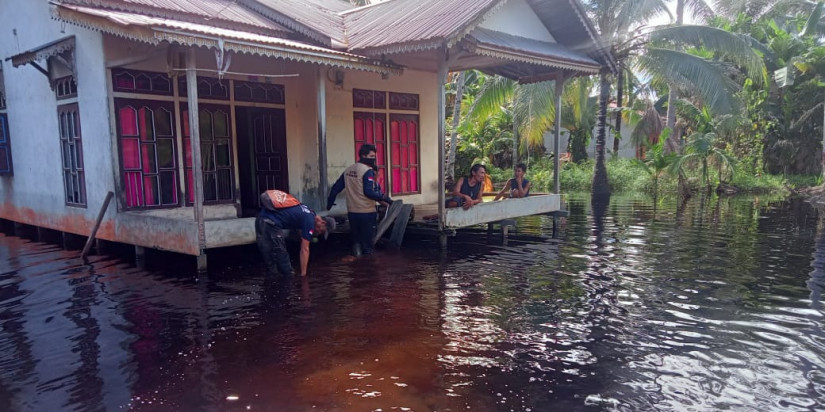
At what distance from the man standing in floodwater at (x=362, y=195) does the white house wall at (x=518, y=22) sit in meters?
3.40

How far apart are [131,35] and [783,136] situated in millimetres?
24549

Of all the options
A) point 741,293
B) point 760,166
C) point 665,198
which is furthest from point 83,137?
point 760,166

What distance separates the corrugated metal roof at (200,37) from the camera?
6961 millimetres

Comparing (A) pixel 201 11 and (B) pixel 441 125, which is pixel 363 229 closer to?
(B) pixel 441 125

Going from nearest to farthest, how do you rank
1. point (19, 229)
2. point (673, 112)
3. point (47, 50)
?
point (47, 50) < point (19, 229) < point (673, 112)

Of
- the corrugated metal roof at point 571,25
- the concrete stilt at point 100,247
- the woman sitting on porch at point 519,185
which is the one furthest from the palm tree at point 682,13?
the concrete stilt at point 100,247

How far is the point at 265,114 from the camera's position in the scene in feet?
35.4

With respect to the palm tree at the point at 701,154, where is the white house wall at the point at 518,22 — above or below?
above

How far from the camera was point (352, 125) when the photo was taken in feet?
38.4

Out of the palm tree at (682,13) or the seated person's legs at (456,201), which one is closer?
the seated person's legs at (456,201)

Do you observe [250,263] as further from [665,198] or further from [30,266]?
[665,198]

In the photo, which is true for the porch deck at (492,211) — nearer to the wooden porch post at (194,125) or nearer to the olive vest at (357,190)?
the olive vest at (357,190)

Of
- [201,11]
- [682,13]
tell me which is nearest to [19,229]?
[201,11]

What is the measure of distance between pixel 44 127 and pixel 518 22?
29.7ft
